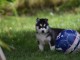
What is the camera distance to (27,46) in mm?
9219

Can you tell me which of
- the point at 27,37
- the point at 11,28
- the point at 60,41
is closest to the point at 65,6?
the point at 11,28

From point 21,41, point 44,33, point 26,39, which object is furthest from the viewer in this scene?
point 26,39

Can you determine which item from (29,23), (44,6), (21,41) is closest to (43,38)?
(21,41)

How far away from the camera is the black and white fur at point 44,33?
8.23 meters

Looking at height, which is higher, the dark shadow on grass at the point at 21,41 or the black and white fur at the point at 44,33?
the black and white fur at the point at 44,33

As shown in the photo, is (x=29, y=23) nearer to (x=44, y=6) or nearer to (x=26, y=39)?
(x=26, y=39)

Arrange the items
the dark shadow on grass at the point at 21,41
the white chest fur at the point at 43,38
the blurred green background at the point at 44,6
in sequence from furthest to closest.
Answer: the blurred green background at the point at 44,6, the dark shadow on grass at the point at 21,41, the white chest fur at the point at 43,38

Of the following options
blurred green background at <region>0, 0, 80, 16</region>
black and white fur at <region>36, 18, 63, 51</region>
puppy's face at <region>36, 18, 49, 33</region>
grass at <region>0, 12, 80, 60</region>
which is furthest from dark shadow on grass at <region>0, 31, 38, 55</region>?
blurred green background at <region>0, 0, 80, 16</region>

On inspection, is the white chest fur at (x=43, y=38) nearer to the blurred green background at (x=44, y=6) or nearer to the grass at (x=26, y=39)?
the grass at (x=26, y=39)

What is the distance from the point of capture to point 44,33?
27.5 feet

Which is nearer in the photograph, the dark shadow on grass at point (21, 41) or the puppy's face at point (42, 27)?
the puppy's face at point (42, 27)

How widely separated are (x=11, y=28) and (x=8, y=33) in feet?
3.24

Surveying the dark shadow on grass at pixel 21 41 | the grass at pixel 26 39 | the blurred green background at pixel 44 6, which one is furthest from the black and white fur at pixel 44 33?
the blurred green background at pixel 44 6

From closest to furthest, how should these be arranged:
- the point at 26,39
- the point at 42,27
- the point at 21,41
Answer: the point at 42,27 → the point at 21,41 → the point at 26,39
